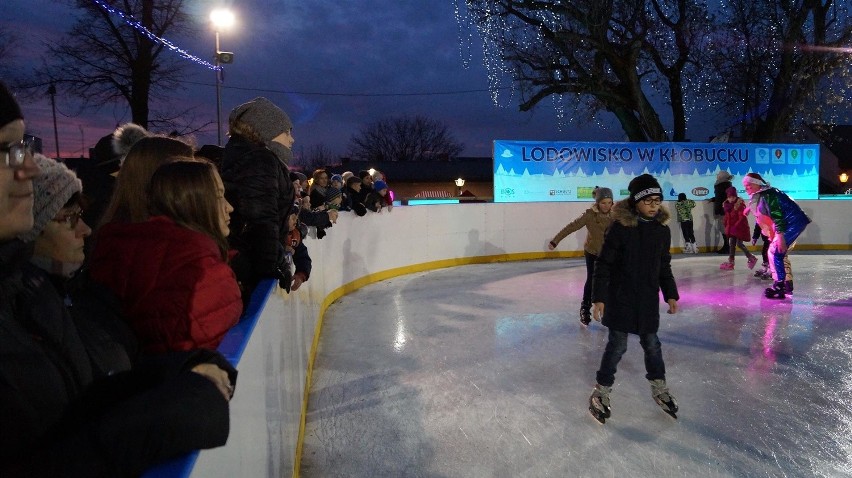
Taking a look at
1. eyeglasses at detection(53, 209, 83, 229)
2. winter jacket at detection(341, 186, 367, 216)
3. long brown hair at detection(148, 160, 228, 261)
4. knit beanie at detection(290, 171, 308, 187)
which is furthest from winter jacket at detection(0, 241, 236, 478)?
winter jacket at detection(341, 186, 367, 216)

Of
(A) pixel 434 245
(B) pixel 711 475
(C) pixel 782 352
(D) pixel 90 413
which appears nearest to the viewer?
(D) pixel 90 413

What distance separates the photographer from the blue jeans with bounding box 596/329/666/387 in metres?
3.54

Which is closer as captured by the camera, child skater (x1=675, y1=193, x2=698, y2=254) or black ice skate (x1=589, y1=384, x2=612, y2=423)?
black ice skate (x1=589, y1=384, x2=612, y2=423)

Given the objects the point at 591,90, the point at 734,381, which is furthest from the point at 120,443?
the point at 591,90

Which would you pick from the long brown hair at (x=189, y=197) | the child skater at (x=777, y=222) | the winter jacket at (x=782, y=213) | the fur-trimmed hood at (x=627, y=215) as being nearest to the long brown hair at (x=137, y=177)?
the long brown hair at (x=189, y=197)

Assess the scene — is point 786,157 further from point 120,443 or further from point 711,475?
point 120,443

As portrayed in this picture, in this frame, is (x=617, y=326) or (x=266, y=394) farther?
(x=617, y=326)

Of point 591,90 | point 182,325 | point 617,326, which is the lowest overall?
point 617,326

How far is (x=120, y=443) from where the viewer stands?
85 cm

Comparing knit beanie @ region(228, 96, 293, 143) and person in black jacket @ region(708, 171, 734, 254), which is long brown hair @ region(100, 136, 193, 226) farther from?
person in black jacket @ region(708, 171, 734, 254)

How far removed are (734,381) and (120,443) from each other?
4.42 m

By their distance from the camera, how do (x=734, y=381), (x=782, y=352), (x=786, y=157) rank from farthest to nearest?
(x=786, y=157) → (x=782, y=352) → (x=734, y=381)

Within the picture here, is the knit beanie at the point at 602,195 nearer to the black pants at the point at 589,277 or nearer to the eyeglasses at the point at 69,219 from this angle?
the black pants at the point at 589,277

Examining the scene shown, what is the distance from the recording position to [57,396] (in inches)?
34.0
